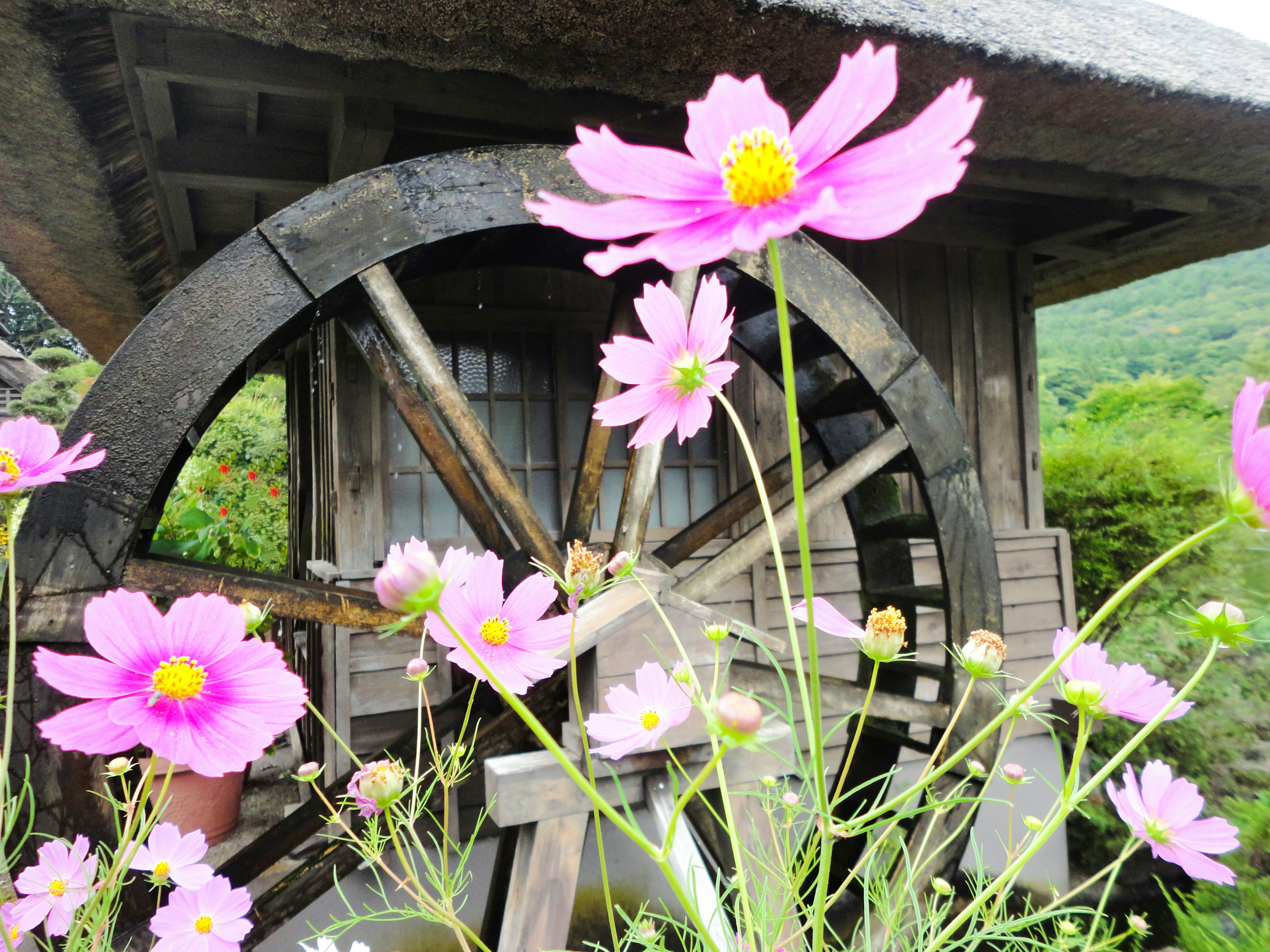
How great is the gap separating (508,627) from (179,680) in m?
0.21

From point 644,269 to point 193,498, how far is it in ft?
16.0

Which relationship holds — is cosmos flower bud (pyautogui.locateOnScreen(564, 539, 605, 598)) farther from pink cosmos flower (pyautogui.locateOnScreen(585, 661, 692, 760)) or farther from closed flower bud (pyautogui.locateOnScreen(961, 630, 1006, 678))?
closed flower bud (pyautogui.locateOnScreen(961, 630, 1006, 678))

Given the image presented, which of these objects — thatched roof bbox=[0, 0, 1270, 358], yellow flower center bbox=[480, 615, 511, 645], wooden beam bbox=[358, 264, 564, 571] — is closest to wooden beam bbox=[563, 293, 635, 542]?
wooden beam bbox=[358, 264, 564, 571]

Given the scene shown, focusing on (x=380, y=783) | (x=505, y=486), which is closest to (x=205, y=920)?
(x=380, y=783)

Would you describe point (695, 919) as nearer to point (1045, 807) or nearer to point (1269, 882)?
point (1269, 882)

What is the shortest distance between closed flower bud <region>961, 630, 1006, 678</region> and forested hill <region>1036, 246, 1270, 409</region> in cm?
1092

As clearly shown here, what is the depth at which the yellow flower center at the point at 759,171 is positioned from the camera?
0.30 m

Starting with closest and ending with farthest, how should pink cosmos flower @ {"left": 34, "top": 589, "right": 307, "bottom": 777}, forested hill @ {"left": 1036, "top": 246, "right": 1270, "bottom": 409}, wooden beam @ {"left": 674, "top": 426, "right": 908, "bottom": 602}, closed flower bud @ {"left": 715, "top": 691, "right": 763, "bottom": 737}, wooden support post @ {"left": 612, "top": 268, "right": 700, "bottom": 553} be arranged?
closed flower bud @ {"left": 715, "top": 691, "right": 763, "bottom": 737} < pink cosmos flower @ {"left": 34, "top": 589, "right": 307, "bottom": 777} < wooden support post @ {"left": 612, "top": 268, "right": 700, "bottom": 553} < wooden beam @ {"left": 674, "top": 426, "right": 908, "bottom": 602} < forested hill @ {"left": 1036, "top": 246, "right": 1270, "bottom": 409}

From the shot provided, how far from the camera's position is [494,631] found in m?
0.51

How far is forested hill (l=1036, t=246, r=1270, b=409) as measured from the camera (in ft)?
39.1

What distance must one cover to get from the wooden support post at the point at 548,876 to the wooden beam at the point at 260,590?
0.50 metres

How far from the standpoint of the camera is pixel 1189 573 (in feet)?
12.3

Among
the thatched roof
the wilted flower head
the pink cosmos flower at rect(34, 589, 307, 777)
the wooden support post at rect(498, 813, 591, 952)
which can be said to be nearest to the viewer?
the pink cosmos flower at rect(34, 589, 307, 777)

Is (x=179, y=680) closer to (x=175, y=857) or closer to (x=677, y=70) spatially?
(x=175, y=857)
